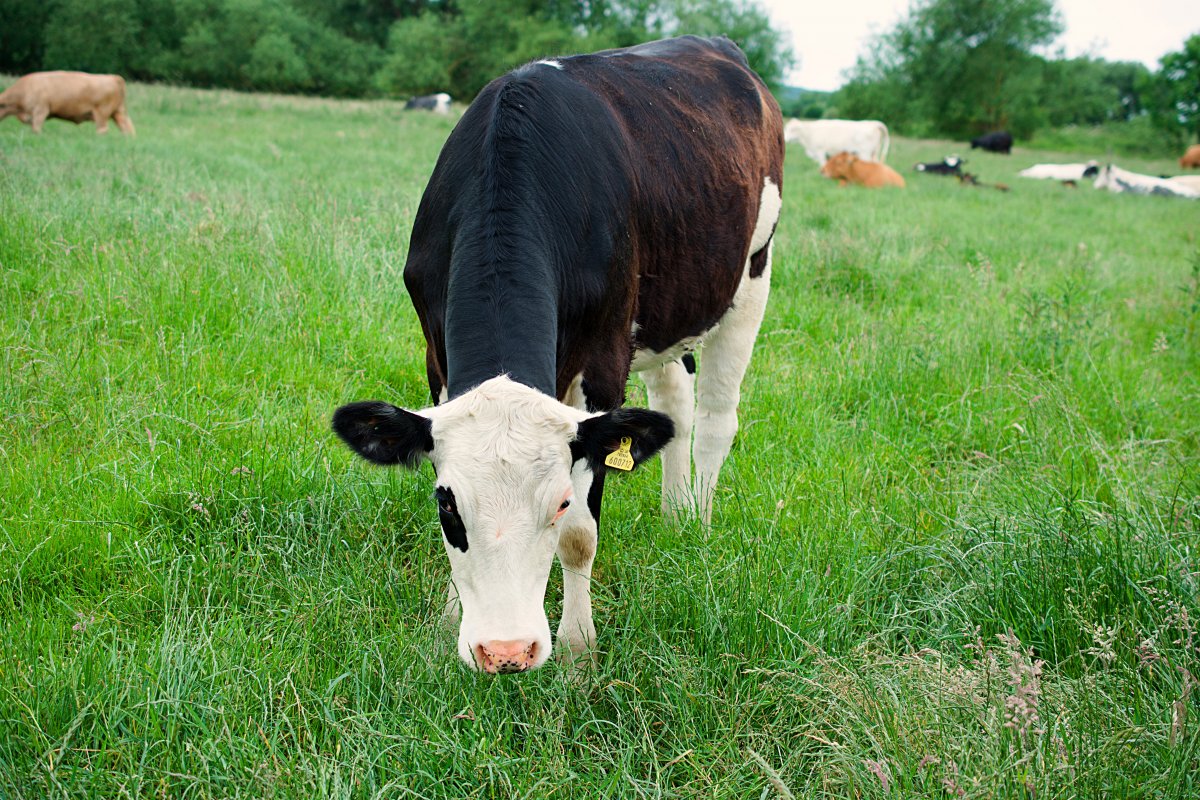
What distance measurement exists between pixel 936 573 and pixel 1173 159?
45205 mm

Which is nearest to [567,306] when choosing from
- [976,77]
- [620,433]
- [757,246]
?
[620,433]

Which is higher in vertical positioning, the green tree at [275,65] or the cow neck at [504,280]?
the cow neck at [504,280]

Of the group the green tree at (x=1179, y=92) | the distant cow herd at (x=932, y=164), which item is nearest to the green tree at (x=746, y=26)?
the green tree at (x=1179, y=92)

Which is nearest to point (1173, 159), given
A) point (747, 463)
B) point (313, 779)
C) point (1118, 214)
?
point (1118, 214)

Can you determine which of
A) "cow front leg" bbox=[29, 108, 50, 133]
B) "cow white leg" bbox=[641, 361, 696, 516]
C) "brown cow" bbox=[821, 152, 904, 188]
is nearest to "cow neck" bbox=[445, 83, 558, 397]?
"cow white leg" bbox=[641, 361, 696, 516]

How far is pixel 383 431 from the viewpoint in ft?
7.66

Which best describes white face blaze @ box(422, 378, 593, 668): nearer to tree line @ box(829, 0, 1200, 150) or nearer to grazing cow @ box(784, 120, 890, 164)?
grazing cow @ box(784, 120, 890, 164)

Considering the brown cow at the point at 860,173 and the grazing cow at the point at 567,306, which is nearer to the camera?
the grazing cow at the point at 567,306

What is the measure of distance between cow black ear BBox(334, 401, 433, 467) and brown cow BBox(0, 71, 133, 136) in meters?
18.7

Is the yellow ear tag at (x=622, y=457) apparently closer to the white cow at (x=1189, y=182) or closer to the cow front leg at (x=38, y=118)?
the cow front leg at (x=38, y=118)

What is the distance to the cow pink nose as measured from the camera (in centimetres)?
218

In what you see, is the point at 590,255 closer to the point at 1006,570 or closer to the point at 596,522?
the point at 596,522

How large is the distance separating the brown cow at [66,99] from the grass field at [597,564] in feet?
49.0

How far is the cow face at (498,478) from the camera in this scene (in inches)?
87.7
